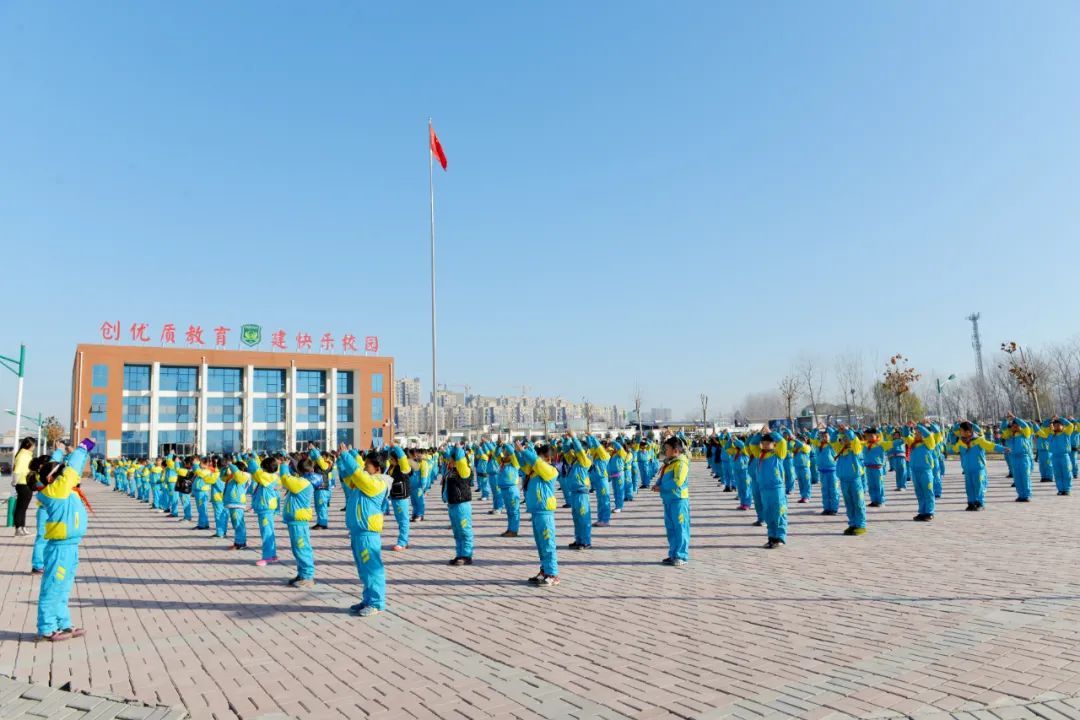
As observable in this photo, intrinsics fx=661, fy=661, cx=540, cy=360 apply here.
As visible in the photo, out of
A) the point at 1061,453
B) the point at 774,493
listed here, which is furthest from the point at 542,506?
the point at 1061,453

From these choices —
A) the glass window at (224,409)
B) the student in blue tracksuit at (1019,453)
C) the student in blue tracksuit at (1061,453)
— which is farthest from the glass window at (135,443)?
the student in blue tracksuit at (1061,453)

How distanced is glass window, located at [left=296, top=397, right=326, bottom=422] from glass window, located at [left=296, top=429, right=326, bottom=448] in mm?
1146

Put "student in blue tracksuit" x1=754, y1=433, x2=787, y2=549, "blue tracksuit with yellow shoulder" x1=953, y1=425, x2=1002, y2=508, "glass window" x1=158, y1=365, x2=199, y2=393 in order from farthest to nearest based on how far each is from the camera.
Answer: "glass window" x1=158, y1=365, x2=199, y2=393 → "blue tracksuit with yellow shoulder" x1=953, y1=425, x2=1002, y2=508 → "student in blue tracksuit" x1=754, y1=433, x2=787, y2=549

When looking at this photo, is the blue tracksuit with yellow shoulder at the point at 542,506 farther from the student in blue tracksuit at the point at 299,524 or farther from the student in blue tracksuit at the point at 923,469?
the student in blue tracksuit at the point at 923,469

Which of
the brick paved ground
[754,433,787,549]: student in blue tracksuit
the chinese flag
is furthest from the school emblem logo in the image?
[754,433,787,549]: student in blue tracksuit

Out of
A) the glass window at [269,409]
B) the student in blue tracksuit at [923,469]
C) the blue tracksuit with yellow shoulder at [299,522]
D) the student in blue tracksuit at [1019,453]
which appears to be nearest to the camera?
the blue tracksuit with yellow shoulder at [299,522]

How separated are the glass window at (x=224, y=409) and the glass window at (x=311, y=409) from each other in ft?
16.6

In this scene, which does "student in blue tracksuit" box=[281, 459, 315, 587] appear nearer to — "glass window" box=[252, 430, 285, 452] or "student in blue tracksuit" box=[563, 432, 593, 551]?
"student in blue tracksuit" box=[563, 432, 593, 551]

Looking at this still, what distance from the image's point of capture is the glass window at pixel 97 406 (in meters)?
53.7

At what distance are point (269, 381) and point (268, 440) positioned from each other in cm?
556

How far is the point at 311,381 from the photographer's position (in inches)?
2537

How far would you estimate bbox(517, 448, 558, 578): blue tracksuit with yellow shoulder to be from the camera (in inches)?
315

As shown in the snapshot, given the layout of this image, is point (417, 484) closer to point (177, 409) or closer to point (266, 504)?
point (266, 504)

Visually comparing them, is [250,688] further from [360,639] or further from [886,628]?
[886,628]
